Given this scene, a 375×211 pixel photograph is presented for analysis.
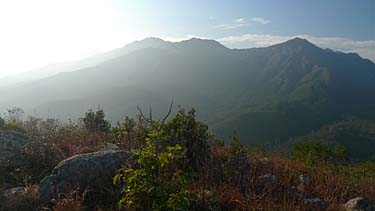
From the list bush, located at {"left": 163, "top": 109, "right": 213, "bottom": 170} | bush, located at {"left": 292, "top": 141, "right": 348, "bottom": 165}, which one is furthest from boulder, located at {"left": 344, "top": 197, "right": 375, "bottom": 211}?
bush, located at {"left": 163, "top": 109, "right": 213, "bottom": 170}

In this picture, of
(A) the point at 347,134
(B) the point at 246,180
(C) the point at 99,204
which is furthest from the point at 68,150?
(A) the point at 347,134

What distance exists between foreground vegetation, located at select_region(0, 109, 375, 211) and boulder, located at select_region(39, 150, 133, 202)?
0.41ft

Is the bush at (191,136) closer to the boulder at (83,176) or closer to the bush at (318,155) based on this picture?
the boulder at (83,176)

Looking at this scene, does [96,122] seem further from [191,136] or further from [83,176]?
[83,176]

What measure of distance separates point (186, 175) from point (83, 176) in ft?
5.34

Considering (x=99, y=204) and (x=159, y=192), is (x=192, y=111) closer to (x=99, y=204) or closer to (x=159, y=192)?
(x=99, y=204)

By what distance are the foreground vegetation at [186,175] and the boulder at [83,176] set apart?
0.41 ft

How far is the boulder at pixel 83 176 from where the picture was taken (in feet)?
16.3

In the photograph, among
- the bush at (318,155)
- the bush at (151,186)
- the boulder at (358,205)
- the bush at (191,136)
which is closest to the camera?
the bush at (151,186)

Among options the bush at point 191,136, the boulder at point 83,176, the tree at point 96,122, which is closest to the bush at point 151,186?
the boulder at point 83,176

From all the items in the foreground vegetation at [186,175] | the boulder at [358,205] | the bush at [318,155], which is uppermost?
the foreground vegetation at [186,175]

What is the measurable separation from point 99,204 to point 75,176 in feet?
2.02

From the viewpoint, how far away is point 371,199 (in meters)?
5.36

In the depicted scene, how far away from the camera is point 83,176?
17.0 feet
